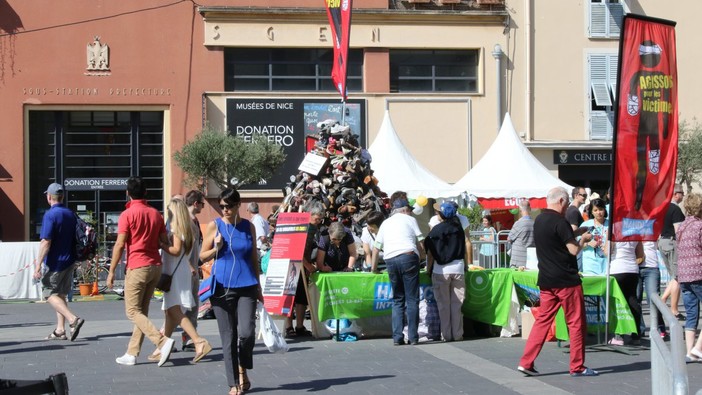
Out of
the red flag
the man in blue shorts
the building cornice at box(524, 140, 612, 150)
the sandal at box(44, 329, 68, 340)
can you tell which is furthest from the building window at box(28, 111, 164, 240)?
the man in blue shorts

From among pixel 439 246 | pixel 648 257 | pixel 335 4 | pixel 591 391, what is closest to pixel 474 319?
pixel 439 246

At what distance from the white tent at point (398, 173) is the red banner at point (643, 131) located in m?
9.76

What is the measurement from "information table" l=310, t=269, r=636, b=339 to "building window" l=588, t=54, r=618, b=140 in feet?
62.5

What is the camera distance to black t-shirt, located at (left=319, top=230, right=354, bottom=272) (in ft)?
44.0

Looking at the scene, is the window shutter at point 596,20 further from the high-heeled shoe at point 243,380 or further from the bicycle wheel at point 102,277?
the high-heeled shoe at point 243,380

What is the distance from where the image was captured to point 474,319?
13461mm

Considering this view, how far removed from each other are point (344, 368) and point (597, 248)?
381cm

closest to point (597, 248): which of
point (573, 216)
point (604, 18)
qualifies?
point (573, 216)

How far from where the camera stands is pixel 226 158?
92.5 feet

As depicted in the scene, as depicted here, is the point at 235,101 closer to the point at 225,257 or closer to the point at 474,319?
the point at 474,319

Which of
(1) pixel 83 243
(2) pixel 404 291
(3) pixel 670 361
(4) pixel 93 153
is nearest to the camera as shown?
(3) pixel 670 361

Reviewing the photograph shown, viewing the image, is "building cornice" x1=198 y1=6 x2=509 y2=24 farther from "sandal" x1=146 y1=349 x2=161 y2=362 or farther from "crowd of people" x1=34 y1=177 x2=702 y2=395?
"sandal" x1=146 y1=349 x2=161 y2=362

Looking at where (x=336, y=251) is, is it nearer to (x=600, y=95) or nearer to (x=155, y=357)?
(x=155, y=357)

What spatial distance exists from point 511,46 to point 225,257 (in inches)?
910
